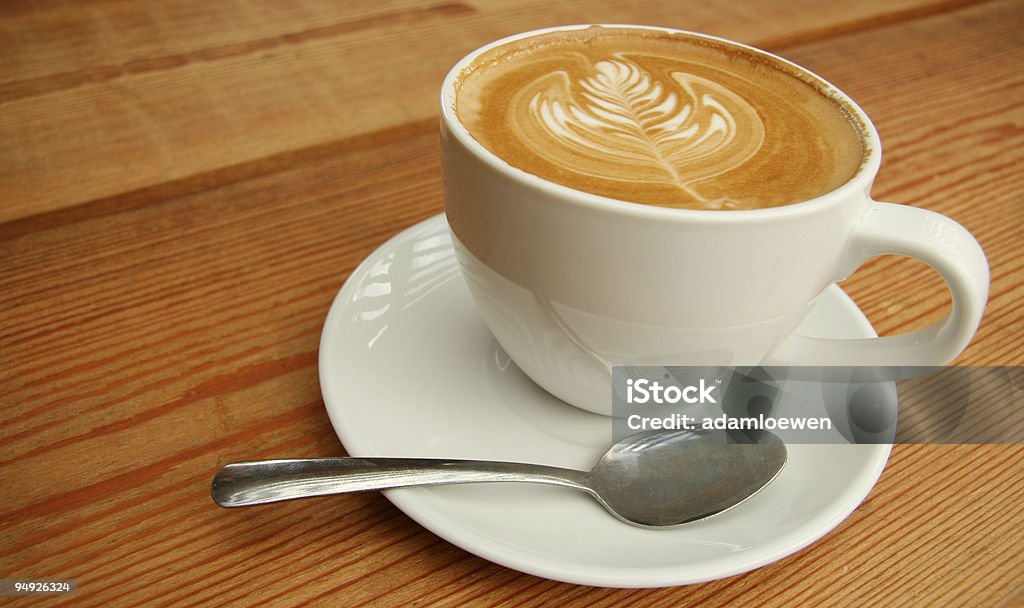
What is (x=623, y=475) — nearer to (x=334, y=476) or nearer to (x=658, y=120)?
(x=334, y=476)

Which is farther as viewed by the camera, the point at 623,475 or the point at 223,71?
the point at 223,71

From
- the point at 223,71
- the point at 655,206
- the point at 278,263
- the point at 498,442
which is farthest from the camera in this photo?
the point at 223,71

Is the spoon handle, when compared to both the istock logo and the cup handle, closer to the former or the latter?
the istock logo

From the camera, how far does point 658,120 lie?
0.74m

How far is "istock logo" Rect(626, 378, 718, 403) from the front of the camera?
2.27 ft

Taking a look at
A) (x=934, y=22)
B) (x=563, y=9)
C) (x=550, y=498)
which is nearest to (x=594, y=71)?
(x=550, y=498)

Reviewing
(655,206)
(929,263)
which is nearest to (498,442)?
(655,206)

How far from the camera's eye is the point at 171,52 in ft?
4.08

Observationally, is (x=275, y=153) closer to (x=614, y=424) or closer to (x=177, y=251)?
(x=177, y=251)

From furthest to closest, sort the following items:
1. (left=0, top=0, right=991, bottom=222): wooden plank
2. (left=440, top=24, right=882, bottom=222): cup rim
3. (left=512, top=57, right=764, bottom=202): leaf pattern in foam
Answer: (left=0, top=0, right=991, bottom=222): wooden plank
(left=512, top=57, right=764, bottom=202): leaf pattern in foam
(left=440, top=24, right=882, bottom=222): cup rim

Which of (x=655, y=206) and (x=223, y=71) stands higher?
(x=655, y=206)

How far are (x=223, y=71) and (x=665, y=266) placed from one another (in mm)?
875

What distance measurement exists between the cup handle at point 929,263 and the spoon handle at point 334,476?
29 centimetres
